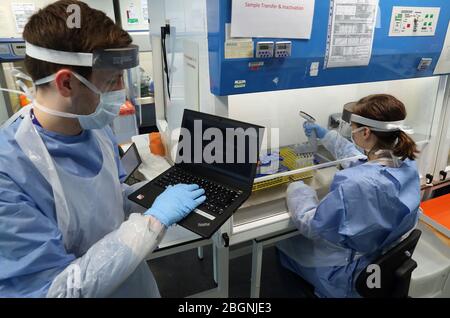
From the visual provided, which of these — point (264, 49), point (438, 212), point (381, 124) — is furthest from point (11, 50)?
point (438, 212)

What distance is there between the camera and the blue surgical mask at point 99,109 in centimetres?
82

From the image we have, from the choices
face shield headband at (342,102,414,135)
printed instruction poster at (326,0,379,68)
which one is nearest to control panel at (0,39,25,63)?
printed instruction poster at (326,0,379,68)

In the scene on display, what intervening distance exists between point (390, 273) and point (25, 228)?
1.34 metres

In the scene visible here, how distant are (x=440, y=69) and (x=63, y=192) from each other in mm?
A: 1781

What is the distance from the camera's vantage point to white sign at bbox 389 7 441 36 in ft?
4.55

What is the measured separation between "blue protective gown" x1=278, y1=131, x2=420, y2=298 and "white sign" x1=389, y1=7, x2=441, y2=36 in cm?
59

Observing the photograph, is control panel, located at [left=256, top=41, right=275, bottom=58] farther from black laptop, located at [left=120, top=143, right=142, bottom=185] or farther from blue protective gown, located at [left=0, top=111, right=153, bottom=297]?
black laptop, located at [left=120, top=143, right=142, bottom=185]

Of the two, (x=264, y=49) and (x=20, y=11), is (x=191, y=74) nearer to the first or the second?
(x=264, y=49)

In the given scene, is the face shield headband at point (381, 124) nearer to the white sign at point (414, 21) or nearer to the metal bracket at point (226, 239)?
the white sign at point (414, 21)

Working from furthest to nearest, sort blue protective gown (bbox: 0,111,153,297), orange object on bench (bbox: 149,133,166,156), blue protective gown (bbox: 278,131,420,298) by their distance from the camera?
orange object on bench (bbox: 149,133,166,156)
blue protective gown (bbox: 278,131,420,298)
blue protective gown (bbox: 0,111,153,297)

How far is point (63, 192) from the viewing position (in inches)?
32.3

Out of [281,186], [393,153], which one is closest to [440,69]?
[393,153]

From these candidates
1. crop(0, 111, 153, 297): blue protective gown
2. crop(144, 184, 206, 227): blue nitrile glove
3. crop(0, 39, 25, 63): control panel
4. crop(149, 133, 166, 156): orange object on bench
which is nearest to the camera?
crop(0, 111, 153, 297): blue protective gown

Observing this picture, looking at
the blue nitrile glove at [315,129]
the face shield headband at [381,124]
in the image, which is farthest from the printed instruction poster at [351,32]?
the blue nitrile glove at [315,129]
